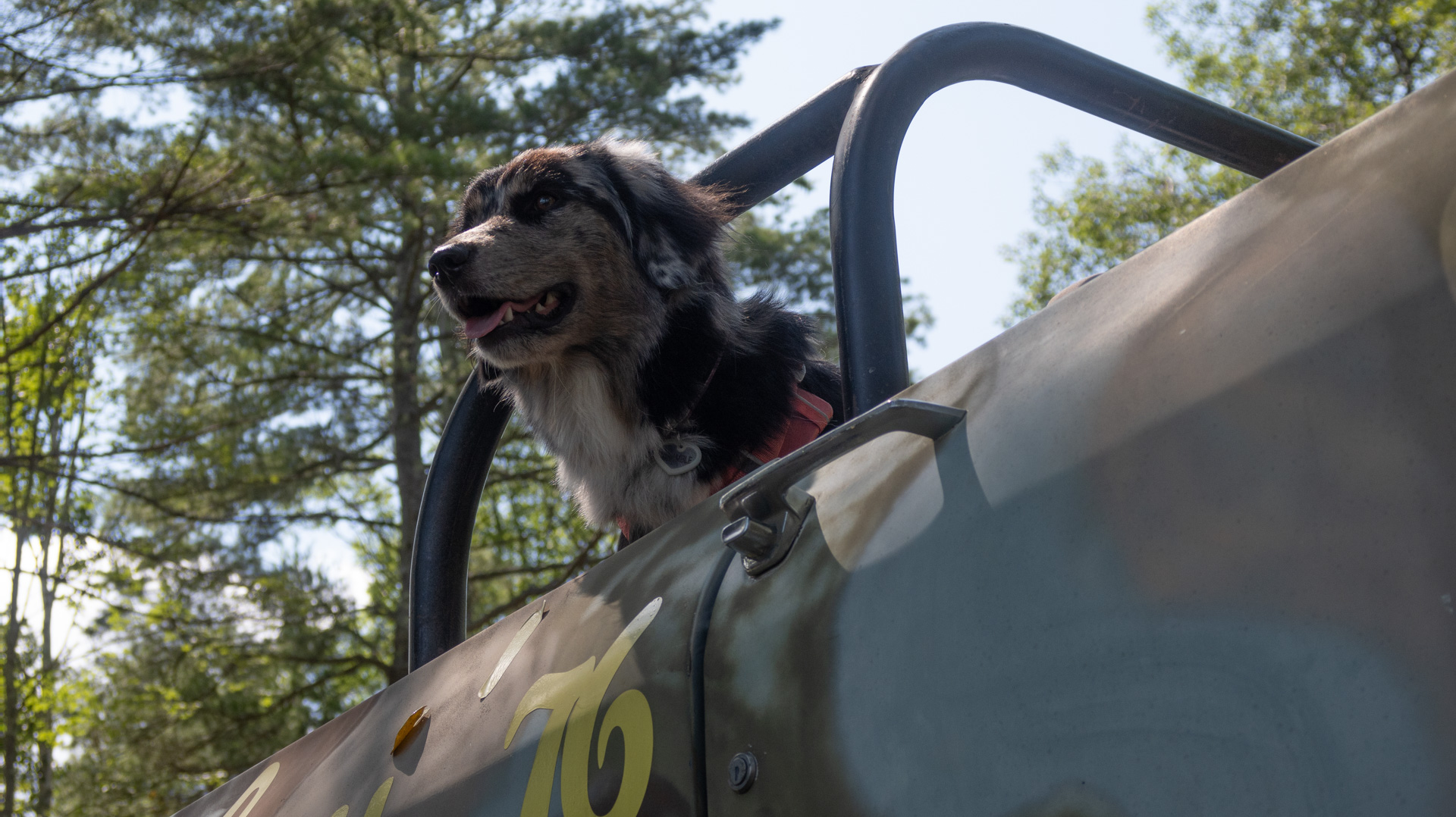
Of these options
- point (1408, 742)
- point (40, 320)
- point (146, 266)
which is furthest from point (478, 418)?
point (40, 320)

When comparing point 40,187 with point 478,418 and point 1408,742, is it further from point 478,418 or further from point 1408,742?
point 1408,742

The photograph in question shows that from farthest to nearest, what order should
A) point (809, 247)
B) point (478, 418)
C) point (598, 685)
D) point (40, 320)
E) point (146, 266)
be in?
point (40, 320), point (809, 247), point (146, 266), point (478, 418), point (598, 685)

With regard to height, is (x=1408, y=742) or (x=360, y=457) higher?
(x=360, y=457)

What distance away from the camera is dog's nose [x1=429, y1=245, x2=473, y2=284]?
3.87 meters

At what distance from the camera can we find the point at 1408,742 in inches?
24.7

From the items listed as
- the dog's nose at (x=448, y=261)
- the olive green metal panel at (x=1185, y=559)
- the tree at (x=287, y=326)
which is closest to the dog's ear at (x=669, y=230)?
the dog's nose at (x=448, y=261)

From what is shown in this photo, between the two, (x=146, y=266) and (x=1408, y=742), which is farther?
(x=146, y=266)

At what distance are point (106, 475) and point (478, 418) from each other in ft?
40.9

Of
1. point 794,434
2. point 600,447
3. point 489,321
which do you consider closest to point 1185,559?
point 794,434

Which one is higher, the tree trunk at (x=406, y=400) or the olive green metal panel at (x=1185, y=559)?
the tree trunk at (x=406, y=400)

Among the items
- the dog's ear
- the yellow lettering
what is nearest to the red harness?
the dog's ear

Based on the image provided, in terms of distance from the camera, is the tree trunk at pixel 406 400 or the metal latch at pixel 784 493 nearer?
the metal latch at pixel 784 493

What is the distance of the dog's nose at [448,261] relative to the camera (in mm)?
3869

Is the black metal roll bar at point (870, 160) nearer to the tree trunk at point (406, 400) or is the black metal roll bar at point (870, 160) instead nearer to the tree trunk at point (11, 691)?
the tree trunk at point (406, 400)
